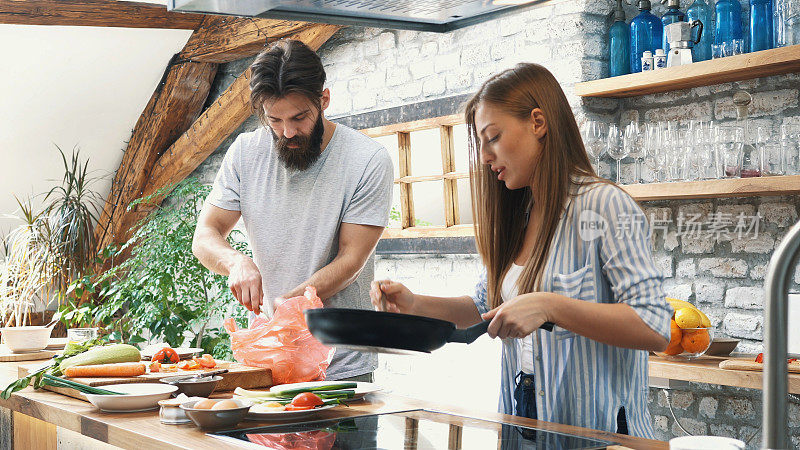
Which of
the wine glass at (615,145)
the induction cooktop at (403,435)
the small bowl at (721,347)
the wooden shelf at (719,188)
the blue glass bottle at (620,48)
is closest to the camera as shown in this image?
the induction cooktop at (403,435)

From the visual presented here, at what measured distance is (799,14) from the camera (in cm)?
322

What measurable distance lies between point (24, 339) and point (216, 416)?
1.61 m

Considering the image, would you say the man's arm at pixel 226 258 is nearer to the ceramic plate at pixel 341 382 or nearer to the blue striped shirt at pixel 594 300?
the ceramic plate at pixel 341 382

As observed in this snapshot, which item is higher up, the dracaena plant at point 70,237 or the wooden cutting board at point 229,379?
the dracaena plant at point 70,237

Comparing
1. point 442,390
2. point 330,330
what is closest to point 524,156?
point 330,330

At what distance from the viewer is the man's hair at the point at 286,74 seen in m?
2.61

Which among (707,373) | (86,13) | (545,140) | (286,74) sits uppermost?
(86,13)

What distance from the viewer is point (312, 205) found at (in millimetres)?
2707

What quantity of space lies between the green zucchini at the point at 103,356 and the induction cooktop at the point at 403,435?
0.73m

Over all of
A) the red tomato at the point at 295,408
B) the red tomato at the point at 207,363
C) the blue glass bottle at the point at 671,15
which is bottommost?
the red tomato at the point at 295,408

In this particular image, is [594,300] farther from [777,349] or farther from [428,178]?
[428,178]

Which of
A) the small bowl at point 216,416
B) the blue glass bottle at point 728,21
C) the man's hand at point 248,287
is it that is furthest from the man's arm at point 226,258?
the blue glass bottle at point 728,21

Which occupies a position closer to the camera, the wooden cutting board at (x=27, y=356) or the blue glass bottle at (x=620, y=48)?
the wooden cutting board at (x=27, y=356)

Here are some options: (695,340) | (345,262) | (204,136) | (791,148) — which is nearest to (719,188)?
(791,148)
